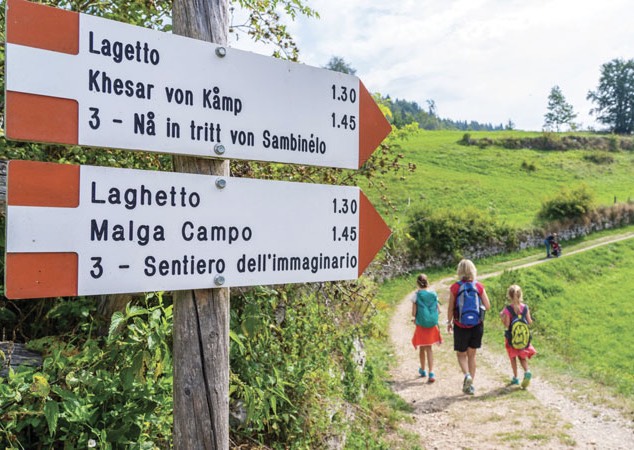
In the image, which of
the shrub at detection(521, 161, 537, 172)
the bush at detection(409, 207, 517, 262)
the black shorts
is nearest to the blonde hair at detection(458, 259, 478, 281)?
the black shorts

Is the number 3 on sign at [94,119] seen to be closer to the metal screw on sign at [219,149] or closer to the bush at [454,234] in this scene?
the metal screw on sign at [219,149]

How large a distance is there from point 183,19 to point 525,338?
6850mm

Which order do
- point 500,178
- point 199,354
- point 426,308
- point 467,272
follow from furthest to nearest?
point 500,178 → point 426,308 → point 467,272 → point 199,354

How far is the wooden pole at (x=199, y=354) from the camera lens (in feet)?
6.37

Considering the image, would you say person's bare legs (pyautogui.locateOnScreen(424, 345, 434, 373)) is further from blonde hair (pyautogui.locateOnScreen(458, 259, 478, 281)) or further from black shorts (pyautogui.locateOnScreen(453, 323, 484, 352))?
blonde hair (pyautogui.locateOnScreen(458, 259, 478, 281))

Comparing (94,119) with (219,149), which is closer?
(94,119)

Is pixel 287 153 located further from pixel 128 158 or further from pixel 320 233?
pixel 128 158

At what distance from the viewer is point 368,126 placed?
2.41 m

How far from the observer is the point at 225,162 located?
79.7 inches

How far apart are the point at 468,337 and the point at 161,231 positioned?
601 cm

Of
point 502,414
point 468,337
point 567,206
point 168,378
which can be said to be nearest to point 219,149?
point 168,378

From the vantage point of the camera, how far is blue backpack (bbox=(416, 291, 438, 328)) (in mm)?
7873

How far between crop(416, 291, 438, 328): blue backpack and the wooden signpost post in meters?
5.88

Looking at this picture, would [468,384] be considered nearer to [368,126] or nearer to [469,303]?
[469,303]
